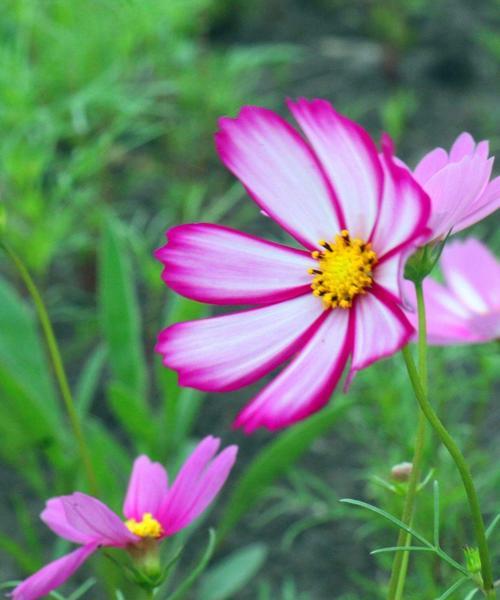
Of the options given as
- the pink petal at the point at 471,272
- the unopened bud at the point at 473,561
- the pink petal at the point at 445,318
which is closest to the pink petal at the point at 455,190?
the unopened bud at the point at 473,561

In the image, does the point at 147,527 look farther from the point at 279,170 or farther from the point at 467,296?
the point at 467,296

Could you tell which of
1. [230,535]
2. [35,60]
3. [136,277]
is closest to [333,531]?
[230,535]

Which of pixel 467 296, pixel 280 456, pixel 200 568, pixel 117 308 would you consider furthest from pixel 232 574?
pixel 200 568

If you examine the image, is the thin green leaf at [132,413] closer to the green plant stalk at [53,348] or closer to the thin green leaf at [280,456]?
the thin green leaf at [280,456]

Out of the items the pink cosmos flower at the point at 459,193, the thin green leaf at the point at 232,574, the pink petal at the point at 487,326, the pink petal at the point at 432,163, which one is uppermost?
the pink petal at the point at 432,163

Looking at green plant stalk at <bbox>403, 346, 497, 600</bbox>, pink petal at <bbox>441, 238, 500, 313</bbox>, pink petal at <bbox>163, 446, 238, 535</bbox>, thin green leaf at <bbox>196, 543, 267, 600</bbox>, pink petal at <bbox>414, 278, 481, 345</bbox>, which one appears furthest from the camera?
thin green leaf at <bbox>196, 543, 267, 600</bbox>

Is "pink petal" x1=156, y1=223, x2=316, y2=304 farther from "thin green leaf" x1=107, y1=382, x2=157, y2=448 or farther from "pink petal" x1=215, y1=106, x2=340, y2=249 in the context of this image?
"thin green leaf" x1=107, y1=382, x2=157, y2=448

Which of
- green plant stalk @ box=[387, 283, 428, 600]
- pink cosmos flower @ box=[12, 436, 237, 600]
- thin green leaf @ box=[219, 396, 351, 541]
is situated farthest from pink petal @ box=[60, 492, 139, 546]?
thin green leaf @ box=[219, 396, 351, 541]
